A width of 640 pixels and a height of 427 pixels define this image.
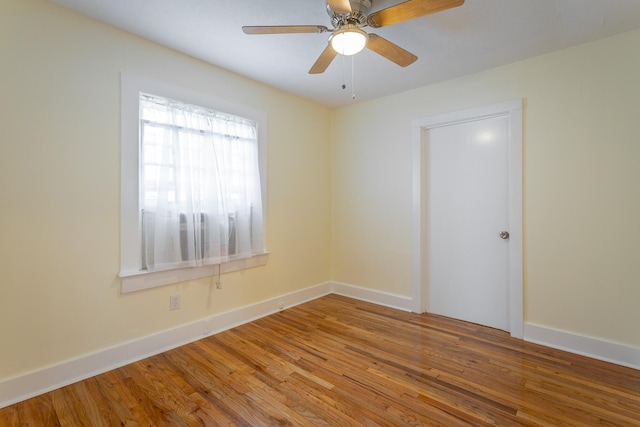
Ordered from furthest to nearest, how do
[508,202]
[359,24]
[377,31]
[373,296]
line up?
[373,296] < [508,202] < [377,31] < [359,24]

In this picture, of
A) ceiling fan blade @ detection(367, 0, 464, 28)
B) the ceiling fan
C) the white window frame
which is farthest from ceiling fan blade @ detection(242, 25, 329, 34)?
the white window frame

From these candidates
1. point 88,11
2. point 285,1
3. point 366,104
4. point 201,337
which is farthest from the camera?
point 366,104

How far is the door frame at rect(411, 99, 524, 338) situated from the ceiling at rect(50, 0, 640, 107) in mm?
416

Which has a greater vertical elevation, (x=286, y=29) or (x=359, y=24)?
(x=359, y=24)

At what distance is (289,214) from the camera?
358 centimetres

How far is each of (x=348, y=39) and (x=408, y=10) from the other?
0.35 m

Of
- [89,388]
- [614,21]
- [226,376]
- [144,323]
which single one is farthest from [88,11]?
[614,21]

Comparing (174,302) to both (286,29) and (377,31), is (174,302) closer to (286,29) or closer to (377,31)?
(286,29)

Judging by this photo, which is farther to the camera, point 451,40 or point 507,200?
point 507,200

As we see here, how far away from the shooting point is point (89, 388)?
1992 millimetres

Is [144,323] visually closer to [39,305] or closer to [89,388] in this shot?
[89,388]

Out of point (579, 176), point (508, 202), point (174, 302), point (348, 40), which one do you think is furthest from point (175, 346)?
point (579, 176)

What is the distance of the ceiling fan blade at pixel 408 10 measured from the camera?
58.9 inches

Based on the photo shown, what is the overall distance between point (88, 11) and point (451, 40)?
2599mm
